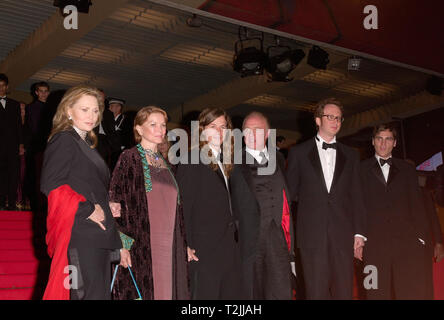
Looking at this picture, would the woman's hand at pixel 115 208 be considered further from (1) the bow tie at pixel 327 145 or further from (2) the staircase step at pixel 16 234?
(2) the staircase step at pixel 16 234

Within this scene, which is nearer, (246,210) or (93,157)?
(93,157)

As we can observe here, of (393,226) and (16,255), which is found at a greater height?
(393,226)

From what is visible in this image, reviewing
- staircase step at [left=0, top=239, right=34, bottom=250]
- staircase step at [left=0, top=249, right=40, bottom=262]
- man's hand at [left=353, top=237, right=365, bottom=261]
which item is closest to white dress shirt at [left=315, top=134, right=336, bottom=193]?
man's hand at [left=353, top=237, right=365, bottom=261]

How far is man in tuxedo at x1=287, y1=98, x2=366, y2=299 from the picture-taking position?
3.30 m

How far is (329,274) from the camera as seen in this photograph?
3.30m

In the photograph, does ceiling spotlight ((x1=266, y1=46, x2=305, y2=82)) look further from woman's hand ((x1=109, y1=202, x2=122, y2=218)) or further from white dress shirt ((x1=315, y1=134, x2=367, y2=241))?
woman's hand ((x1=109, y1=202, x2=122, y2=218))

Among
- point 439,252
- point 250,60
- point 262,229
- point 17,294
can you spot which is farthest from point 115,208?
point 250,60

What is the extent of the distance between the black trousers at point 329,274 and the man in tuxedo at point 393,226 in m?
0.53


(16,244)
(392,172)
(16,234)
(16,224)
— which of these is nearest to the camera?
(392,172)

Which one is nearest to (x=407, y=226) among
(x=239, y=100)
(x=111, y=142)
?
(x=111, y=142)

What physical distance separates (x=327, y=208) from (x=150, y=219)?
117 centimetres

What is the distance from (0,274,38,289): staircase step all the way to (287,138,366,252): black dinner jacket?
2.46 meters

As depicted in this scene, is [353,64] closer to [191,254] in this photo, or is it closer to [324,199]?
[324,199]

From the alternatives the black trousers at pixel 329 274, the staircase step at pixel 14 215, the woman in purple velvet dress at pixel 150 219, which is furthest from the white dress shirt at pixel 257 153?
the staircase step at pixel 14 215
